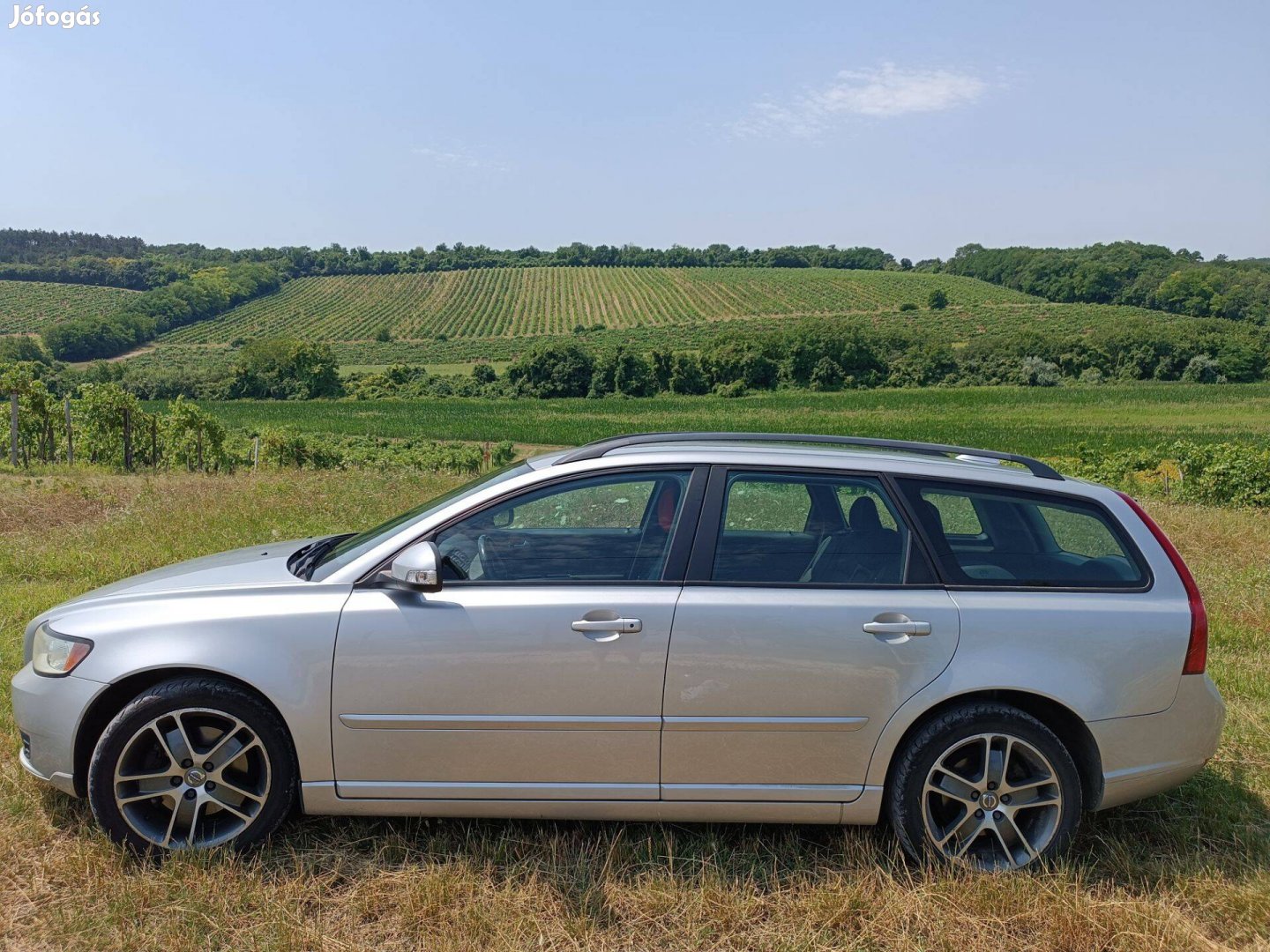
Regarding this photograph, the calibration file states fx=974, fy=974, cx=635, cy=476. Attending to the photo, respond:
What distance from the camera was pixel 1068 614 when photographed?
139 inches

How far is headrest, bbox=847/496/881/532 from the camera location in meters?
3.71

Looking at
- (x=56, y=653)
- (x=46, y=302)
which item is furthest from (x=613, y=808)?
(x=46, y=302)

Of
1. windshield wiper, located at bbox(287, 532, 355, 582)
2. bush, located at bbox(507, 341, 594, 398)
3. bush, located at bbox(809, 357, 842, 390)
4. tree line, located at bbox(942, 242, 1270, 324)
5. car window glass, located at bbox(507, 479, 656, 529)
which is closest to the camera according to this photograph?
car window glass, located at bbox(507, 479, 656, 529)

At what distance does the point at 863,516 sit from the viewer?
373 cm

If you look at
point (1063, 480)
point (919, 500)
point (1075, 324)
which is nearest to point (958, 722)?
point (919, 500)

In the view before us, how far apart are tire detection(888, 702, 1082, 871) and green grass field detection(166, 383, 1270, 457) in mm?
36143

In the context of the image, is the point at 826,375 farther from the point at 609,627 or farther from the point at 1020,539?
the point at 609,627

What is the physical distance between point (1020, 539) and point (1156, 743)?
0.87 metres

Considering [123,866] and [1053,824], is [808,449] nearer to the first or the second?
[1053,824]

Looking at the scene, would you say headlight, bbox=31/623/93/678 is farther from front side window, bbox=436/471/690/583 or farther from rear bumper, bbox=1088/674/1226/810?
rear bumper, bbox=1088/674/1226/810

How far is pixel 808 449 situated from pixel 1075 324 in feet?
333

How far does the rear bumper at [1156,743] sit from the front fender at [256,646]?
2.78m

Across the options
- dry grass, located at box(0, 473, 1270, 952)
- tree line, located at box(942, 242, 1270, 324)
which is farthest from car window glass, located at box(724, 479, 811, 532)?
tree line, located at box(942, 242, 1270, 324)

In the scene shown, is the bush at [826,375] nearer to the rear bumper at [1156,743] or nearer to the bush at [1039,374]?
the bush at [1039,374]
